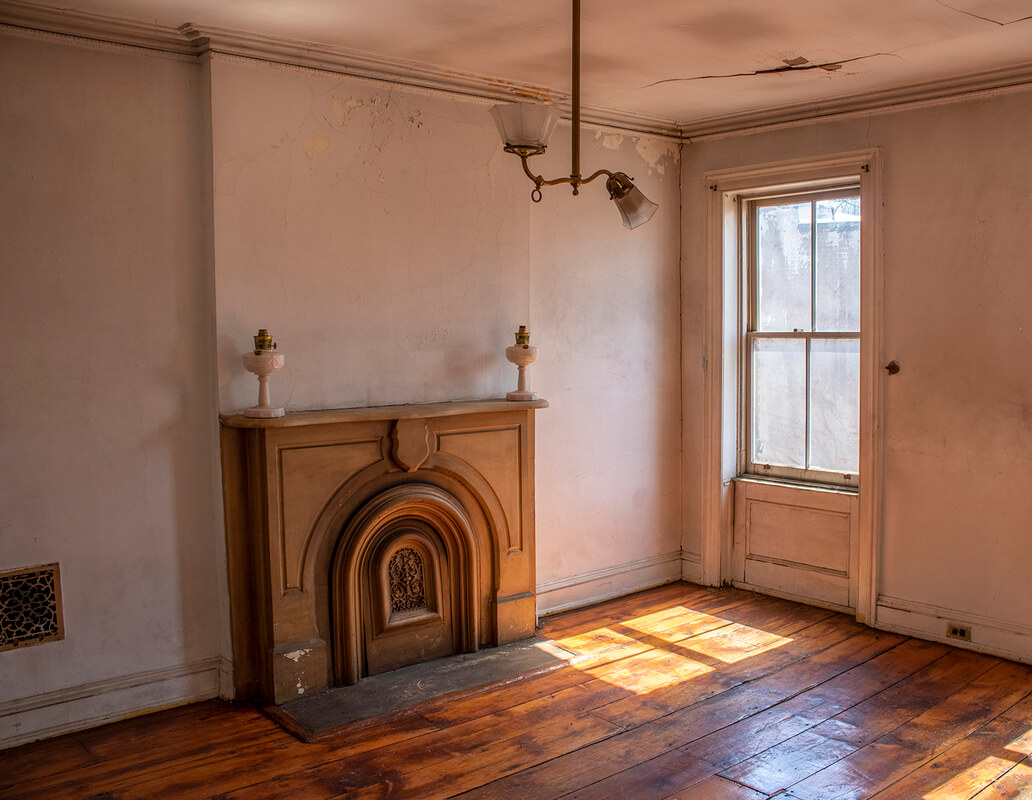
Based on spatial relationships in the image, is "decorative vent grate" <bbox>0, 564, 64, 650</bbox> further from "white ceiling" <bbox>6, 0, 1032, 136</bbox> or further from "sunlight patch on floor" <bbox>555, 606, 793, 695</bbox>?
"sunlight patch on floor" <bbox>555, 606, 793, 695</bbox>

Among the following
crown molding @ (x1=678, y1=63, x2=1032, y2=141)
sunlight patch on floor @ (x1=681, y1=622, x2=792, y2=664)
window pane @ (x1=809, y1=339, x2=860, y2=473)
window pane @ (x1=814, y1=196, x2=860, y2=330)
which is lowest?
sunlight patch on floor @ (x1=681, y1=622, x2=792, y2=664)

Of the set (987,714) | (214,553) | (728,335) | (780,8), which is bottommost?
(987,714)

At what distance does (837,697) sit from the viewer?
149 inches

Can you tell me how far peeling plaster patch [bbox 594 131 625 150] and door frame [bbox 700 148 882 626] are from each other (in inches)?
22.7

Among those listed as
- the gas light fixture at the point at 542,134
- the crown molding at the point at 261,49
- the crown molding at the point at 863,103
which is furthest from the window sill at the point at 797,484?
Answer: the gas light fixture at the point at 542,134

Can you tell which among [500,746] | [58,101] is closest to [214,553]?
[500,746]

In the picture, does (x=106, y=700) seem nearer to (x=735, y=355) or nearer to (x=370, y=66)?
(x=370, y=66)

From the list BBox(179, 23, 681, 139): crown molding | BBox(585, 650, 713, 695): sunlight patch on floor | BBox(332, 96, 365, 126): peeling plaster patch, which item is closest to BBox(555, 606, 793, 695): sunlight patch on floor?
BBox(585, 650, 713, 695): sunlight patch on floor

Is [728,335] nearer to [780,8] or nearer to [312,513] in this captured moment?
[780,8]

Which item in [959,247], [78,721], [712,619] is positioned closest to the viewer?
[78,721]

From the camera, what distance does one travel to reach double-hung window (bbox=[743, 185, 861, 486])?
190 inches

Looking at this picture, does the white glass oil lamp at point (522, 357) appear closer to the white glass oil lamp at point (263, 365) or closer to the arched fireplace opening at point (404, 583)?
the arched fireplace opening at point (404, 583)

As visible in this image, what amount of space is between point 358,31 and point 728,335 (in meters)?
2.74

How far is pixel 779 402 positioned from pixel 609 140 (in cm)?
176
